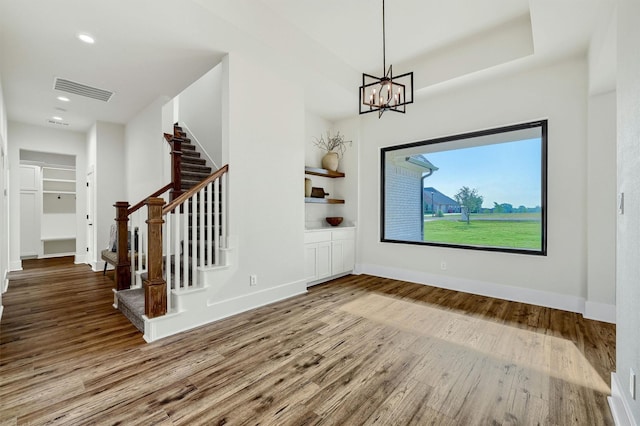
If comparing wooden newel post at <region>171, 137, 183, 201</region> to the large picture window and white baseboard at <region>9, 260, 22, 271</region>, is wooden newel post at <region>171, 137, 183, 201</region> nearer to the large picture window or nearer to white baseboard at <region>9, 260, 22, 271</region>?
the large picture window

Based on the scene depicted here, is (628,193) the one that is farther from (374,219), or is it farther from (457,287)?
(374,219)

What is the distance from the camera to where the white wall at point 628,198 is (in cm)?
136

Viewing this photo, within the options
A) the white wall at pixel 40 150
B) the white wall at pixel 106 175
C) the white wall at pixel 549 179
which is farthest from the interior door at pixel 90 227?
the white wall at pixel 549 179

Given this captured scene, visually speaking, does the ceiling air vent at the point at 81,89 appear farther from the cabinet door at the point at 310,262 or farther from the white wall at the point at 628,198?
the white wall at the point at 628,198

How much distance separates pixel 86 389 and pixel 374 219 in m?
4.32

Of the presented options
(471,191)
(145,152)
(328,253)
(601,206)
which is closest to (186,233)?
(328,253)

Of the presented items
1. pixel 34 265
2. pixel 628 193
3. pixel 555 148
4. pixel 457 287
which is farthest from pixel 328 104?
pixel 34 265

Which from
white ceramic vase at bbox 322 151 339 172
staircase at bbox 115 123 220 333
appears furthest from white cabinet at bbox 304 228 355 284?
staircase at bbox 115 123 220 333

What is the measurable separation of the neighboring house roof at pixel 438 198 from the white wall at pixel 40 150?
730 centimetres

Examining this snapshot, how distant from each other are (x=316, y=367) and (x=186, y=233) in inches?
70.1

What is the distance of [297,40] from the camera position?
369 cm

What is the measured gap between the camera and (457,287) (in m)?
4.30

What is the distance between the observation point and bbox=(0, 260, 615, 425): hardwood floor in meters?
1.72

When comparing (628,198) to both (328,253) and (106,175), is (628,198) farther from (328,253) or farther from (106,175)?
(106,175)
